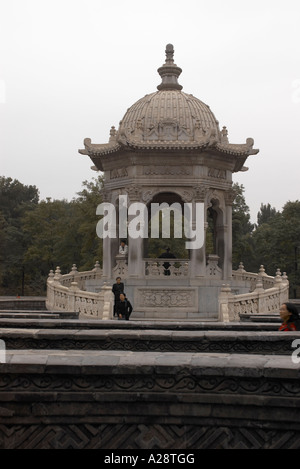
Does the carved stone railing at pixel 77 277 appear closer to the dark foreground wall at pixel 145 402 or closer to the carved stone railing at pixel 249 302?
the carved stone railing at pixel 249 302

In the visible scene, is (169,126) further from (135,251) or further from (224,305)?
(224,305)

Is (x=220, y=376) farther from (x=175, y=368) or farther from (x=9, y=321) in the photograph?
(x=9, y=321)

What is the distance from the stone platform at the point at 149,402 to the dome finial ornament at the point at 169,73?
821 inches

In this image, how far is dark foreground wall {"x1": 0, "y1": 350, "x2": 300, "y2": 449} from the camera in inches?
175

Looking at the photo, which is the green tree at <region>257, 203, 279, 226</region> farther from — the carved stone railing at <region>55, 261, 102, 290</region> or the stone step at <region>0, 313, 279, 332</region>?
the stone step at <region>0, 313, 279, 332</region>

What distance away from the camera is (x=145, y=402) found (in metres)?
4.60

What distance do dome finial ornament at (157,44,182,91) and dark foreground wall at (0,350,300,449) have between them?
20.9 metres

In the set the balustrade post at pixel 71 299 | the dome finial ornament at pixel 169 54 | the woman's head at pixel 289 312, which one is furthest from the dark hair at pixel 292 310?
the dome finial ornament at pixel 169 54

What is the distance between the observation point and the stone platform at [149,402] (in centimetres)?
444

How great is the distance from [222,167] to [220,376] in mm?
19006

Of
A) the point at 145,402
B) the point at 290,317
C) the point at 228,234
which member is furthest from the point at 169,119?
the point at 145,402

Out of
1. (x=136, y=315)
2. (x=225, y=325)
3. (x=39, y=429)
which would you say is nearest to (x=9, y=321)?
(x=225, y=325)

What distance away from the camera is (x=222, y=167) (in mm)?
23047

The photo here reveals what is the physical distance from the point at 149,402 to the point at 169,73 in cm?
2144
